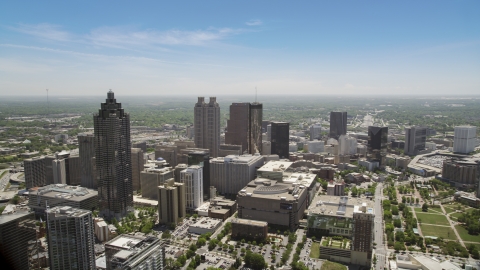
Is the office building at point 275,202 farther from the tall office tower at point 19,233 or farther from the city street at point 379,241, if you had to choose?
the tall office tower at point 19,233

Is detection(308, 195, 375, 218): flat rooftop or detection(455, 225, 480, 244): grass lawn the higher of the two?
detection(308, 195, 375, 218): flat rooftop

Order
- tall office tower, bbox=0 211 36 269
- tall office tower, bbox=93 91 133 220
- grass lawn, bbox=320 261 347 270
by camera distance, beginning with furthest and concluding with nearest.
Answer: tall office tower, bbox=93 91 133 220, grass lawn, bbox=320 261 347 270, tall office tower, bbox=0 211 36 269

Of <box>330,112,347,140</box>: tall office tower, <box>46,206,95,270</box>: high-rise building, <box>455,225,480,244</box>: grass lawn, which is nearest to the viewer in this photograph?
<box>46,206,95,270</box>: high-rise building

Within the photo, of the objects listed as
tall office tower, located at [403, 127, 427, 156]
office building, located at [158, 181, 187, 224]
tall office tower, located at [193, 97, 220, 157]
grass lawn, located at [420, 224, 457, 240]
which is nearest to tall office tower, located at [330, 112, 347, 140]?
tall office tower, located at [403, 127, 427, 156]

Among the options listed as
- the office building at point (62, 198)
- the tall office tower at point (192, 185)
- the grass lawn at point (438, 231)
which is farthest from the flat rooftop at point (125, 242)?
the grass lawn at point (438, 231)

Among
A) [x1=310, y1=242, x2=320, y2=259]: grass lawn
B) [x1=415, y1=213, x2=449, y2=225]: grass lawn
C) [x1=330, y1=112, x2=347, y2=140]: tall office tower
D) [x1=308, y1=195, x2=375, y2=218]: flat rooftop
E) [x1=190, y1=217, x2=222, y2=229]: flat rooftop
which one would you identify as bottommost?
[x1=310, y1=242, x2=320, y2=259]: grass lawn

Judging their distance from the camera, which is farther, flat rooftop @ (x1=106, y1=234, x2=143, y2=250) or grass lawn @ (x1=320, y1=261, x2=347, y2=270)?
grass lawn @ (x1=320, y1=261, x2=347, y2=270)

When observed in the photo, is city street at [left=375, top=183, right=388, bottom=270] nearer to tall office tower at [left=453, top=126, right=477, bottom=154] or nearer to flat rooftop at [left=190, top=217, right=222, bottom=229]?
flat rooftop at [left=190, top=217, right=222, bottom=229]
